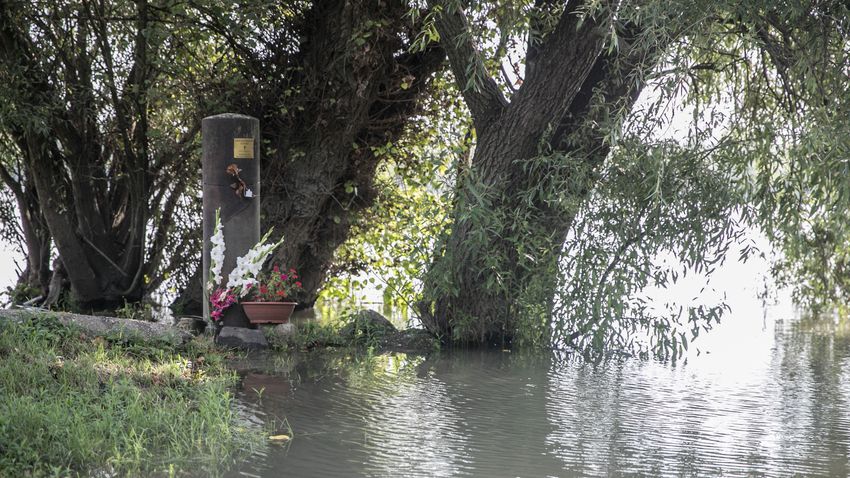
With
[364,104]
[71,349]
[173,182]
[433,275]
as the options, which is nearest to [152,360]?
[71,349]

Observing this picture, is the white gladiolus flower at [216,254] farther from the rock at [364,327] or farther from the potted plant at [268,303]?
the rock at [364,327]

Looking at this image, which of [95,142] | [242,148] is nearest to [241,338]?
[242,148]

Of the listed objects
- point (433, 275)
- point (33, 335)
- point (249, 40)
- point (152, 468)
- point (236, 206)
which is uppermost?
point (249, 40)

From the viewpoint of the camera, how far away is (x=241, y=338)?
32.5 ft

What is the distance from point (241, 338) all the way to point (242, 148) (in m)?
2.10

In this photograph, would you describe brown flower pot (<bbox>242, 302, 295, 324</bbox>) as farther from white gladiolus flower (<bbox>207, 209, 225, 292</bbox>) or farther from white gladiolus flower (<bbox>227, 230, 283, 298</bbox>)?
white gladiolus flower (<bbox>207, 209, 225, 292</bbox>)

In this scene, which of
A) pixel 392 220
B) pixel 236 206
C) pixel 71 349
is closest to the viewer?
pixel 71 349

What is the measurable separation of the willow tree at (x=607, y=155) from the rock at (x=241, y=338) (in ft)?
6.59

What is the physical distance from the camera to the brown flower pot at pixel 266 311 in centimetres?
992

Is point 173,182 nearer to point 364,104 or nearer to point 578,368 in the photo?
point 364,104

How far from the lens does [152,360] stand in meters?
8.09

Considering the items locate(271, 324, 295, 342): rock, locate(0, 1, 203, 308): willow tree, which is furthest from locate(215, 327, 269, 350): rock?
locate(0, 1, 203, 308): willow tree

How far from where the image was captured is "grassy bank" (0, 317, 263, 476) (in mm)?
4840

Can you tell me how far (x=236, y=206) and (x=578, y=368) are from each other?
161 inches
